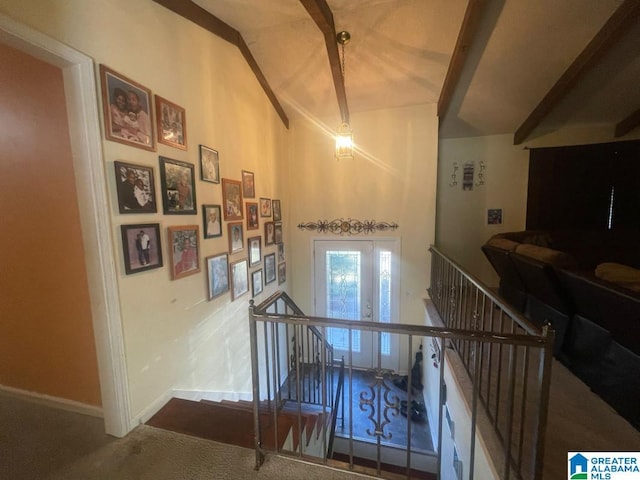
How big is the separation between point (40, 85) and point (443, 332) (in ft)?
9.17

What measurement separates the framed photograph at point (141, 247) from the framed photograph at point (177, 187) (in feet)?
0.74

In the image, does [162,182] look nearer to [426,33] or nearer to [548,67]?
[426,33]

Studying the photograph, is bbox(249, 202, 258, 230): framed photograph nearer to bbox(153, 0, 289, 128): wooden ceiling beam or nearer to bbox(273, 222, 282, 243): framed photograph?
bbox(273, 222, 282, 243): framed photograph

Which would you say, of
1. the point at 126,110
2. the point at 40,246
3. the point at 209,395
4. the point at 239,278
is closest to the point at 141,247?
the point at 40,246

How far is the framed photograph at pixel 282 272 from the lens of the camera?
13.4 feet

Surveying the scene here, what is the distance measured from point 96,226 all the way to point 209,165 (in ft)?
3.78

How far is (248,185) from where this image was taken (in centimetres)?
318

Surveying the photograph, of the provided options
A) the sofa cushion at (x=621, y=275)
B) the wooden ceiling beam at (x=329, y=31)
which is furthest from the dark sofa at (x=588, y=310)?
the wooden ceiling beam at (x=329, y=31)

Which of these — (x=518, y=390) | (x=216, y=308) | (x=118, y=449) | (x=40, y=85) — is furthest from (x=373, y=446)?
(x=40, y=85)

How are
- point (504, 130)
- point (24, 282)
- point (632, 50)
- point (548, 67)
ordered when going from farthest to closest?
point (504, 130)
point (548, 67)
point (632, 50)
point (24, 282)

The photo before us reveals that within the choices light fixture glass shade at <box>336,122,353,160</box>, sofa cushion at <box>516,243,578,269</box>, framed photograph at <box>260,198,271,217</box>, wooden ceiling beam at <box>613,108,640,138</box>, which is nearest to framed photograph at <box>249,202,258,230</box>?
framed photograph at <box>260,198,271,217</box>

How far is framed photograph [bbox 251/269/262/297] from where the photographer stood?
3285 millimetres

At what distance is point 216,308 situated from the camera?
101 inches

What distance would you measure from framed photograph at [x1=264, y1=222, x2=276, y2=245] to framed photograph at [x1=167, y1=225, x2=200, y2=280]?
140 cm
